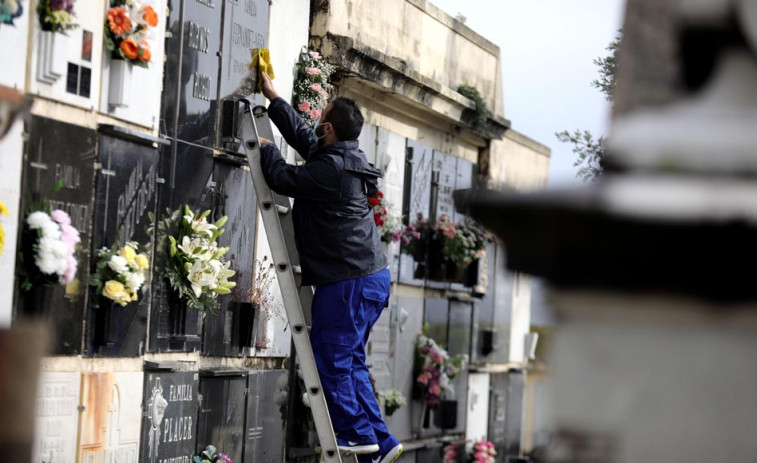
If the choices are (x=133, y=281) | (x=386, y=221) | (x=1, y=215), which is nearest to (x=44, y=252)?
(x=1, y=215)

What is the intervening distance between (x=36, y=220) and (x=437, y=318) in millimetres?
7764

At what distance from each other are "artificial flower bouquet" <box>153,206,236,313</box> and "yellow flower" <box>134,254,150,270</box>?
0.50 metres

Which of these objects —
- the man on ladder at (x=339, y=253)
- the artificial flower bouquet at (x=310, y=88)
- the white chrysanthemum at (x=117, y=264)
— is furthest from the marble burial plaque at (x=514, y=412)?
the white chrysanthemum at (x=117, y=264)

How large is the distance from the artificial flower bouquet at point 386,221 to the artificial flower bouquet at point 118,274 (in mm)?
4332

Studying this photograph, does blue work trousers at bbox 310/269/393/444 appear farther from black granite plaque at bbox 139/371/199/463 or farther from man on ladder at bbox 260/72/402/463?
black granite plaque at bbox 139/371/199/463

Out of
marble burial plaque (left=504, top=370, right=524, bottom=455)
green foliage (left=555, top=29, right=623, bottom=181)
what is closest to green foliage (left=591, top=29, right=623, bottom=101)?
green foliage (left=555, top=29, right=623, bottom=181)

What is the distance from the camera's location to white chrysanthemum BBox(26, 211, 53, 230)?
18.6 feet

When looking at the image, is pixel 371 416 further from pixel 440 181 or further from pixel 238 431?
pixel 440 181

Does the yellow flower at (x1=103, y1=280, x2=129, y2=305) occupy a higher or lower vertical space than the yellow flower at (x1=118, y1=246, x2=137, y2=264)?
lower

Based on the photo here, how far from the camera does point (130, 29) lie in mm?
6531

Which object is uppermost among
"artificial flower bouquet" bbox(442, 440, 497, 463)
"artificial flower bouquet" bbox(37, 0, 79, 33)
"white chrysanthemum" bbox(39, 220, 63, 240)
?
"artificial flower bouquet" bbox(37, 0, 79, 33)

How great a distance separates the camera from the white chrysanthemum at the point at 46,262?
223 inches

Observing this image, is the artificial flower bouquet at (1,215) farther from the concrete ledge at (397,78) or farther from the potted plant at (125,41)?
the concrete ledge at (397,78)

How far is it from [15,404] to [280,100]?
5093mm
